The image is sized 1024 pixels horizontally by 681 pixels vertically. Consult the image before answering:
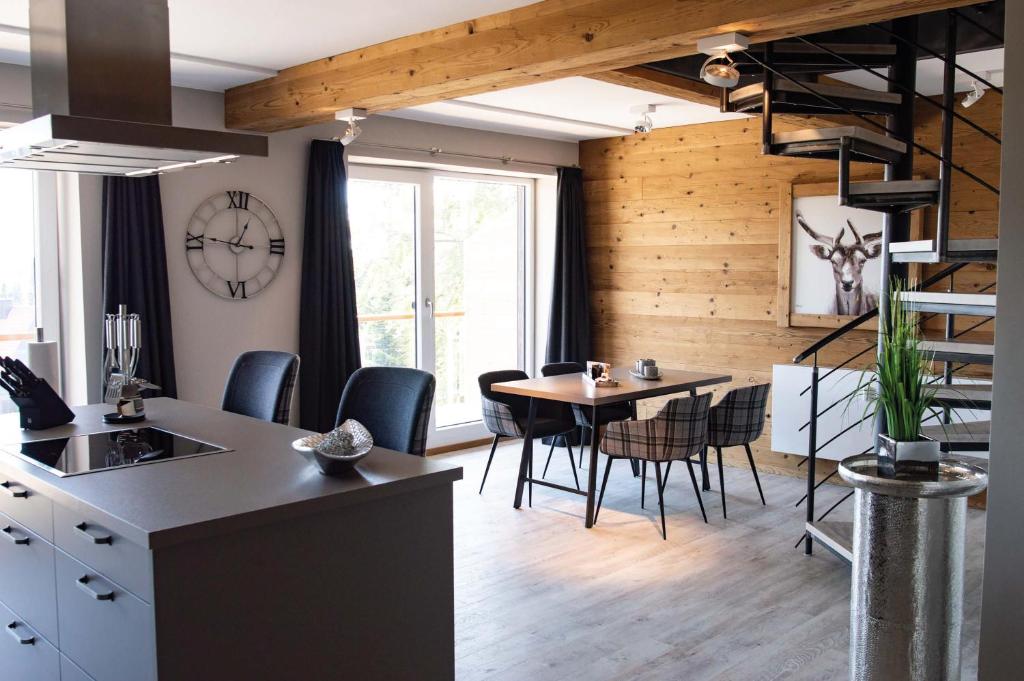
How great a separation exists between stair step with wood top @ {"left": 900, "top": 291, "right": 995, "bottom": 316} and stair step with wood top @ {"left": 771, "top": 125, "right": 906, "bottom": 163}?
0.71m

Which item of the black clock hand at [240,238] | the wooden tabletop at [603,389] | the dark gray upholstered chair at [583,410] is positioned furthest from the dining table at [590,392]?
the black clock hand at [240,238]

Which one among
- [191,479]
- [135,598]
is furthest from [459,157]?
[135,598]

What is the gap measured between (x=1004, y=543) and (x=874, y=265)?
144 inches

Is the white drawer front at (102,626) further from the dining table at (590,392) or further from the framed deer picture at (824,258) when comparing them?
the framed deer picture at (824,258)

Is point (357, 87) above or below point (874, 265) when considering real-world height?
above

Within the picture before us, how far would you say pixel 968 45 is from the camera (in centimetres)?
443

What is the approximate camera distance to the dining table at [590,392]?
513 cm

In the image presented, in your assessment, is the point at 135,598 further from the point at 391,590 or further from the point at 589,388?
the point at 589,388

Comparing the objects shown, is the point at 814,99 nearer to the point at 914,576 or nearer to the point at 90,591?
the point at 914,576

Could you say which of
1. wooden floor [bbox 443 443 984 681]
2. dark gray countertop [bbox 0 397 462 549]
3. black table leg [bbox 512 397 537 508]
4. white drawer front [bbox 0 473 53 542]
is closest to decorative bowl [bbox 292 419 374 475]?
dark gray countertop [bbox 0 397 462 549]

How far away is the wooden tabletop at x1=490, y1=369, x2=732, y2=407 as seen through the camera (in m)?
5.07

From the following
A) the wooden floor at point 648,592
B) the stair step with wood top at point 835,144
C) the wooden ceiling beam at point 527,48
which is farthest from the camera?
the stair step with wood top at point 835,144

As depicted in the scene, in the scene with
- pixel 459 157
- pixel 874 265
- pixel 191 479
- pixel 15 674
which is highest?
pixel 459 157

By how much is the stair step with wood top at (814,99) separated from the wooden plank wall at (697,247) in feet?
5.21
